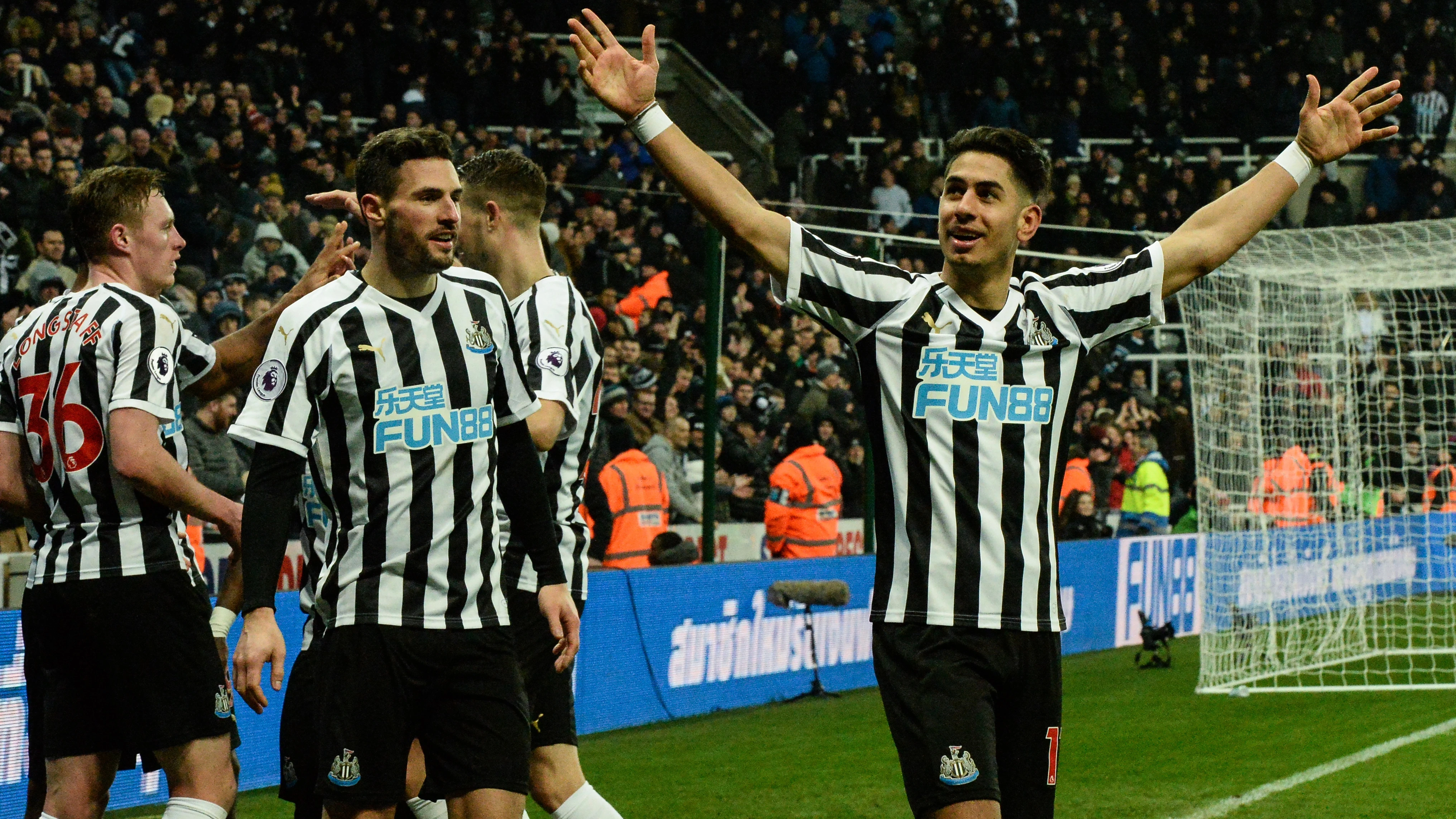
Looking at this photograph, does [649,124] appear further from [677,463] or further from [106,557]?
[677,463]

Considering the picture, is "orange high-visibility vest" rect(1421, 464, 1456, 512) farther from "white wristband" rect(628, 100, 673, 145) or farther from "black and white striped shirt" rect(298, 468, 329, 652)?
"white wristband" rect(628, 100, 673, 145)

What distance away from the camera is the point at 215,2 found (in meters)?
16.2

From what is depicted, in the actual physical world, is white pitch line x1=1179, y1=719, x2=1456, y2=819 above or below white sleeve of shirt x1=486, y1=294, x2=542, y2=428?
below

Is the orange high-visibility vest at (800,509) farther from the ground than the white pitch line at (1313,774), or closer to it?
farther from the ground

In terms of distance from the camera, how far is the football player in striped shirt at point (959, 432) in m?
3.61

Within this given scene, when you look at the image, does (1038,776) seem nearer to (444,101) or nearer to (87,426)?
(87,426)

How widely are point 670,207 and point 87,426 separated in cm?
708

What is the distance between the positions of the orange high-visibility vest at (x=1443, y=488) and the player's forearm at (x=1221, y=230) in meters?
11.5

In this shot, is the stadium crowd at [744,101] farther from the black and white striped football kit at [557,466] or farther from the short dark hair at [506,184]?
the short dark hair at [506,184]

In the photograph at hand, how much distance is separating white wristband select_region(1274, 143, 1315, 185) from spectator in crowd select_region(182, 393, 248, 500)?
6.12 metres

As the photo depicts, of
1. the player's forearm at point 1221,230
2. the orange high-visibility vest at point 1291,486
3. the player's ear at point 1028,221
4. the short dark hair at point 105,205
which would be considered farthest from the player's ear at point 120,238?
the orange high-visibility vest at point 1291,486

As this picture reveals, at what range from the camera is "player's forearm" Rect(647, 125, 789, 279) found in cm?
361

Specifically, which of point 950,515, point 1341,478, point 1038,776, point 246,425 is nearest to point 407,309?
point 246,425

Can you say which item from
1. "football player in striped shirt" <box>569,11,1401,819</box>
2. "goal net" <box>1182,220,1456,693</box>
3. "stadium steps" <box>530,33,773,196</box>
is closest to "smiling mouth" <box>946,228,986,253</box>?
"football player in striped shirt" <box>569,11,1401,819</box>
